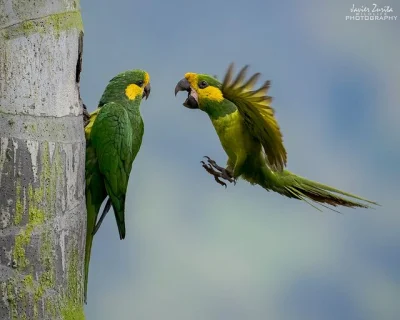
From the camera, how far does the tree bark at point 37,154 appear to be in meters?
2.91

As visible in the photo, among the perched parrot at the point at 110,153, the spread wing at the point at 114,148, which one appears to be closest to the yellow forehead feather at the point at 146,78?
the perched parrot at the point at 110,153

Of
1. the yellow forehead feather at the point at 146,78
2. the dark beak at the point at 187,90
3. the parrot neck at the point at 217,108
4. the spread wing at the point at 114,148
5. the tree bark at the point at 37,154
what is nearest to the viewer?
the tree bark at the point at 37,154

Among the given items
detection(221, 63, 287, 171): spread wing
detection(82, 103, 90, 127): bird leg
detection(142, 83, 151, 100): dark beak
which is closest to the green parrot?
detection(221, 63, 287, 171): spread wing

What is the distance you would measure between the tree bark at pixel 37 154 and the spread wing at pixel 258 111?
96cm

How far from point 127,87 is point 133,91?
4 cm

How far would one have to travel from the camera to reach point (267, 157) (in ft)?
13.8

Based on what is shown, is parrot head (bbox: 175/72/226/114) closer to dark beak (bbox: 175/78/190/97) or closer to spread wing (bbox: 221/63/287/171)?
dark beak (bbox: 175/78/190/97)

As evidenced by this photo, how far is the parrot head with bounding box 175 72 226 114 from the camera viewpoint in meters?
4.28

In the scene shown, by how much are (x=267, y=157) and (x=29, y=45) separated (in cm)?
177

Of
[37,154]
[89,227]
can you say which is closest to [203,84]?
[89,227]

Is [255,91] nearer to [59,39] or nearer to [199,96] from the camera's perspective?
[199,96]

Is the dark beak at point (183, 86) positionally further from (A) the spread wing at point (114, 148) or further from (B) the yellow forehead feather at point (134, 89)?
(A) the spread wing at point (114, 148)

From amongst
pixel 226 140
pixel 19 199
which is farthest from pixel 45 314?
pixel 226 140

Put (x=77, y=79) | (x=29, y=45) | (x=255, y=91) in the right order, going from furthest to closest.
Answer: (x=255, y=91), (x=77, y=79), (x=29, y=45)
